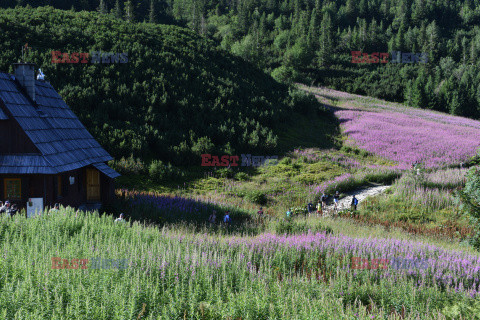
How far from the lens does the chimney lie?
543 inches

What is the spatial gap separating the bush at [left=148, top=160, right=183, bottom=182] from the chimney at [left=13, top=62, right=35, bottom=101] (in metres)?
8.79

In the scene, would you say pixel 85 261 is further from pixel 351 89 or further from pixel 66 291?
pixel 351 89

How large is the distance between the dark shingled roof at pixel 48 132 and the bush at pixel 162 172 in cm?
519

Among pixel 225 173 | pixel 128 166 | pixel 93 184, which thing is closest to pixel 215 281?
pixel 93 184

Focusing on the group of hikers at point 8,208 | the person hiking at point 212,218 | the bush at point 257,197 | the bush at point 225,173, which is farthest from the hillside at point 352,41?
the group of hikers at point 8,208

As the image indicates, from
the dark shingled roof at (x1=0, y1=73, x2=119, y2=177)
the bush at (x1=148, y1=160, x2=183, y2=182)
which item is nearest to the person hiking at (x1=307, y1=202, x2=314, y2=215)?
the bush at (x1=148, y1=160, x2=183, y2=182)

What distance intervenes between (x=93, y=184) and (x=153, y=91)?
52.6ft

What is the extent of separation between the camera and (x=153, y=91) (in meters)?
30.8

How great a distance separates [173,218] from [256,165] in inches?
509

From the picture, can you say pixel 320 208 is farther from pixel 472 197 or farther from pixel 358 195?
pixel 472 197

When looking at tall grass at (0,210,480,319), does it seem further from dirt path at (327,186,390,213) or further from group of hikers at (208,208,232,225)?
dirt path at (327,186,390,213)

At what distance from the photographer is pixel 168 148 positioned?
81.9 ft

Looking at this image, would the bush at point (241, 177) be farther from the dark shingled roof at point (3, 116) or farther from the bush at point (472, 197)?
the bush at point (472, 197)

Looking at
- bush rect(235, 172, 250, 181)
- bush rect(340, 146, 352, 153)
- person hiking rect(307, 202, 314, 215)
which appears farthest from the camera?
bush rect(340, 146, 352, 153)
